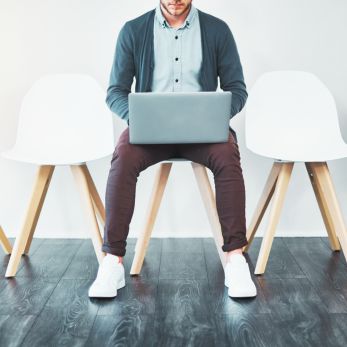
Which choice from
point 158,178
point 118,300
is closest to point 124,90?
point 158,178

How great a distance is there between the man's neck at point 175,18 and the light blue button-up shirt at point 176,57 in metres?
0.01

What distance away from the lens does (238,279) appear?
5.89ft

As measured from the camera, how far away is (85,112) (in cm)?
232

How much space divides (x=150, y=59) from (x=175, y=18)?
7.3 inches

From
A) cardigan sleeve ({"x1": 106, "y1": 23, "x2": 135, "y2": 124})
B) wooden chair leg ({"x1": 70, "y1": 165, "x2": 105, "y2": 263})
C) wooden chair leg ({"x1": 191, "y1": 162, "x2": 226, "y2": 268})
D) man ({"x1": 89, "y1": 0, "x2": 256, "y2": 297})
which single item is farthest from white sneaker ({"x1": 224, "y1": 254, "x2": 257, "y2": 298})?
cardigan sleeve ({"x1": 106, "y1": 23, "x2": 135, "y2": 124})

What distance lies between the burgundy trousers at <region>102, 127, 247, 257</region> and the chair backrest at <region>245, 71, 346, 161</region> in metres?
0.38

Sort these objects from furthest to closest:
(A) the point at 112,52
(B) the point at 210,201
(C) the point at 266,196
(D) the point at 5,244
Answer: (A) the point at 112,52, (D) the point at 5,244, (C) the point at 266,196, (B) the point at 210,201

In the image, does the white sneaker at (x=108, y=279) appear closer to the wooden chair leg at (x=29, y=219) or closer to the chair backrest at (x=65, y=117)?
the wooden chair leg at (x=29, y=219)

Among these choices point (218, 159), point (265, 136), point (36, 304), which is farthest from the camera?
point (265, 136)

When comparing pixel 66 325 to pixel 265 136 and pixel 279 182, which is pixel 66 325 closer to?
pixel 279 182

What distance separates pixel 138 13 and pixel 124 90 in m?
0.54

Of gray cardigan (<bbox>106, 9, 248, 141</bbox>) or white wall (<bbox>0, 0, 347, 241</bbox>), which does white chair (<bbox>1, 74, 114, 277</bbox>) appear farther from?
gray cardigan (<bbox>106, 9, 248, 141</bbox>)

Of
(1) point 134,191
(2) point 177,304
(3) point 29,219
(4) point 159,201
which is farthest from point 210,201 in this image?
(3) point 29,219

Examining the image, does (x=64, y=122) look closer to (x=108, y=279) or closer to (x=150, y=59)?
(x=150, y=59)
